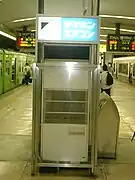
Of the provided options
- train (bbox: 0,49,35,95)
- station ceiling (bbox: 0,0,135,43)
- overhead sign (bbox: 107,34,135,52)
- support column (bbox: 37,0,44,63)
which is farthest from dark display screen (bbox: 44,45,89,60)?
overhead sign (bbox: 107,34,135,52)

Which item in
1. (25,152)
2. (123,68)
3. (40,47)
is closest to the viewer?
(40,47)

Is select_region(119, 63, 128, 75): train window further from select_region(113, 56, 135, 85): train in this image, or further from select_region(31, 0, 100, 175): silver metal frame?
select_region(31, 0, 100, 175): silver metal frame

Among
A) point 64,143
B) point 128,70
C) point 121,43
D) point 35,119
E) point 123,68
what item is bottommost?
point 64,143

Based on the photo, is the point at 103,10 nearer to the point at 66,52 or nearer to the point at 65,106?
the point at 66,52

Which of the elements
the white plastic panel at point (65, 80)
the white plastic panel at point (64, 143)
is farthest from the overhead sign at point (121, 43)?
the white plastic panel at point (64, 143)

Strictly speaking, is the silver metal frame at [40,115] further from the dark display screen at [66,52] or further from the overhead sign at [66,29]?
the dark display screen at [66,52]

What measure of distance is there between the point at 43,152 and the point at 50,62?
1.33m

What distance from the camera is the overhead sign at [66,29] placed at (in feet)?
16.3

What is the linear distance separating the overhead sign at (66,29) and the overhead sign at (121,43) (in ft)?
43.4

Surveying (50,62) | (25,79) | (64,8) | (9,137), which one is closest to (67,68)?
(50,62)

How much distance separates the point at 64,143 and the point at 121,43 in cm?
1341

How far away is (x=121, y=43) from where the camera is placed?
18.0m

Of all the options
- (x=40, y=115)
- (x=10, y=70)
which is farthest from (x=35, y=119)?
(x=10, y=70)

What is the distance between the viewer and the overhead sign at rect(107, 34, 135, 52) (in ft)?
58.9
